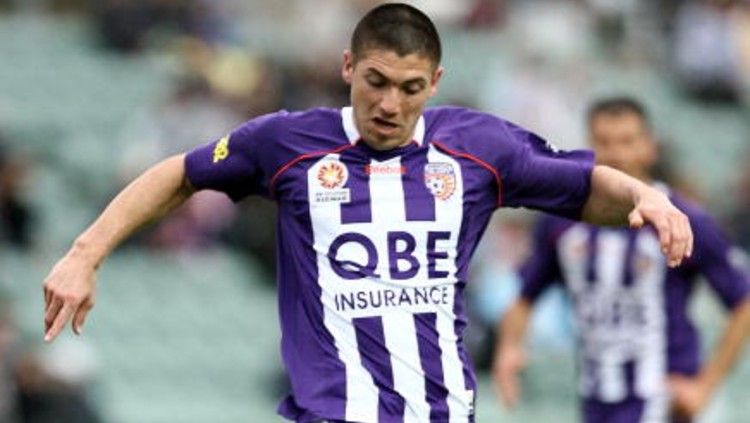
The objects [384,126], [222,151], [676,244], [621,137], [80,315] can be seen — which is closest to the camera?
[676,244]

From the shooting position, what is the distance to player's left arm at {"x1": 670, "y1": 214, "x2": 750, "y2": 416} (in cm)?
995

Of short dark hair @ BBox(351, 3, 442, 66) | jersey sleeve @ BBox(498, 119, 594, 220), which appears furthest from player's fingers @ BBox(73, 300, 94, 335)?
jersey sleeve @ BBox(498, 119, 594, 220)

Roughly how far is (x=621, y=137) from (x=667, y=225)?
10.4ft

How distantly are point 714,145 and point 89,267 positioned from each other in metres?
14.4

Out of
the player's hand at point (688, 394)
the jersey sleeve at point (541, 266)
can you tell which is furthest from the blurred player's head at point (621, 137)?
the player's hand at point (688, 394)

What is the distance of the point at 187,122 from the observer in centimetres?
1664

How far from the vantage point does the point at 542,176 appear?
749cm

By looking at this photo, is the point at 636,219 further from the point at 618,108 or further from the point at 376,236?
the point at 618,108

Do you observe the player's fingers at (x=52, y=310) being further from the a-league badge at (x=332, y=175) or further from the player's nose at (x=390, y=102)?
the player's nose at (x=390, y=102)

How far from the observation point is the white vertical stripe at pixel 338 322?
7.20m

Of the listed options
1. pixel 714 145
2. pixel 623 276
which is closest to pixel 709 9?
pixel 714 145

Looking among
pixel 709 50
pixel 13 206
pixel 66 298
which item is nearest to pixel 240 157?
pixel 66 298

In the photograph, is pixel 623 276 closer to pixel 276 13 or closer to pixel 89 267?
pixel 89 267

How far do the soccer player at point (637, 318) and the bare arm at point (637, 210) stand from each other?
2511 mm
